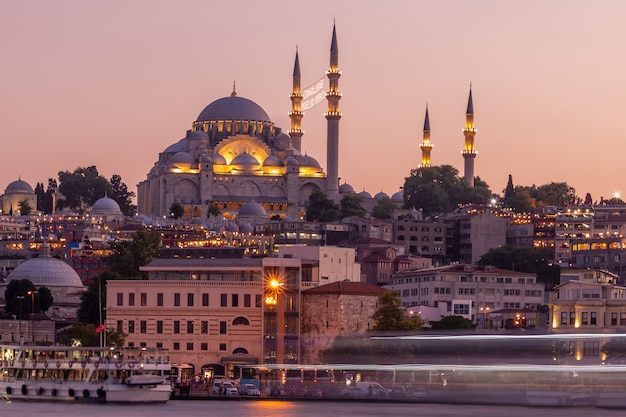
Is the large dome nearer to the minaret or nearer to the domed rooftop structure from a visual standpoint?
the domed rooftop structure

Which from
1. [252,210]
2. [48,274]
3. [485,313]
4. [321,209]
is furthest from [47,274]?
[252,210]

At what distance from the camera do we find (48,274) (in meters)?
133

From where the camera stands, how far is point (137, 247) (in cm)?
12212

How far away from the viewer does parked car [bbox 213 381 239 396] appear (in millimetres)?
84500

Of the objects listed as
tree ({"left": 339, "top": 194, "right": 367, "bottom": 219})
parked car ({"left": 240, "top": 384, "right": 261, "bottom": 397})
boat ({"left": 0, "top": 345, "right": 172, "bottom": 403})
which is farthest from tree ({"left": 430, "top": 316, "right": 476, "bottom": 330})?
tree ({"left": 339, "top": 194, "right": 367, "bottom": 219})

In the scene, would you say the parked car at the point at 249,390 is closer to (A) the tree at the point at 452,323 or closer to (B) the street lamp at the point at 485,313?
(A) the tree at the point at 452,323

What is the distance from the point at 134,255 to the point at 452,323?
72.6ft

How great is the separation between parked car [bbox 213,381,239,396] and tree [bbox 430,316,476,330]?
72.3ft

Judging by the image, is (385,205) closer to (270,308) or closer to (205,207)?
→ (205,207)

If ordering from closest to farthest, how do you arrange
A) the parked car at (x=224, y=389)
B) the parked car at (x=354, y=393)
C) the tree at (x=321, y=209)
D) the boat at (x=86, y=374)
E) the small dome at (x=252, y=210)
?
the boat at (x=86, y=374) < the parked car at (x=224, y=389) < the parked car at (x=354, y=393) < the tree at (x=321, y=209) < the small dome at (x=252, y=210)

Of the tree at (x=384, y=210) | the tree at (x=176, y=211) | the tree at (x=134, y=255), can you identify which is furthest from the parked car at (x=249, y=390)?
the tree at (x=384, y=210)

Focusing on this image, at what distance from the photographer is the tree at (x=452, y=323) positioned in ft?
349

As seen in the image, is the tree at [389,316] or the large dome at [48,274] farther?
the large dome at [48,274]

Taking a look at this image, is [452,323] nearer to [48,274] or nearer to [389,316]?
[389,316]
